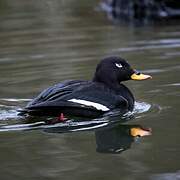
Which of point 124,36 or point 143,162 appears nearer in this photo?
point 143,162

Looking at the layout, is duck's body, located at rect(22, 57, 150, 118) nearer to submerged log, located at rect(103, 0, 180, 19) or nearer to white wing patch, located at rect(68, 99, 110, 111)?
white wing patch, located at rect(68, 99, 110, 111)

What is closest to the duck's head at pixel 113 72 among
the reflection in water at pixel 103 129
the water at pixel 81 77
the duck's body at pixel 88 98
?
the duck's body at pixel 88 98

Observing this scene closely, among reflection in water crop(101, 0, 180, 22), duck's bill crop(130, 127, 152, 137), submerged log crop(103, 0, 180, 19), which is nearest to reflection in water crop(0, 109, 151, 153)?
duck's bill crop(130, 127, 152, 137)

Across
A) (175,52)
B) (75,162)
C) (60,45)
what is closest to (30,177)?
(75,162)

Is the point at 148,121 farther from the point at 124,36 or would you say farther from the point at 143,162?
the point at 124,36

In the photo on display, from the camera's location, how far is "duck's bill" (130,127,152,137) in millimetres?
7916

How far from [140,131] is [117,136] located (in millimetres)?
284

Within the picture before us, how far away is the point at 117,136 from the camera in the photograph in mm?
7992

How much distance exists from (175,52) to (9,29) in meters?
7.18

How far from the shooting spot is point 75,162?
6.88 m

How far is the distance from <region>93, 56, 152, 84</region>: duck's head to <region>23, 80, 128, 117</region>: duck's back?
302 millimetres

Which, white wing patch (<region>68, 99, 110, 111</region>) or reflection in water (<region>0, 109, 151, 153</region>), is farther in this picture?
white wing patch (<region>68, 99, 110, 111</region>)

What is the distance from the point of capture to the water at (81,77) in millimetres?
6688

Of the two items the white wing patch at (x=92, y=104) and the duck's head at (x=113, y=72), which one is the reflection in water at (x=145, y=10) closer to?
the duck's head at (x=113, y=72)
